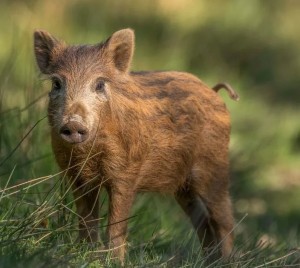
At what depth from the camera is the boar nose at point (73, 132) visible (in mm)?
6520

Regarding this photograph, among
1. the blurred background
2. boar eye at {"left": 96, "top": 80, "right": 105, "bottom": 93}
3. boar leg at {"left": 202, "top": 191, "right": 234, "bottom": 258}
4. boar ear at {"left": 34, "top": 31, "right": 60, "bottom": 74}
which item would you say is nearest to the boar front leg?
boar eye at {"left": 96, "top": 80, "right": 105, "bottom": 93}

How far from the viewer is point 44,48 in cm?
733

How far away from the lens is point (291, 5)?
1798cm

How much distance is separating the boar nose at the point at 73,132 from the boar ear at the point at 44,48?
2.64 ft

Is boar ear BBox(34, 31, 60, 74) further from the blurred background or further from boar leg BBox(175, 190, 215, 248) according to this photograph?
the blurred background

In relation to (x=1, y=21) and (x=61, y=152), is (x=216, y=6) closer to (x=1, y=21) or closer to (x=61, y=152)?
(x=1, y=21)

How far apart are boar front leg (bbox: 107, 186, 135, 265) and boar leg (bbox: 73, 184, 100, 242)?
0.30 ft

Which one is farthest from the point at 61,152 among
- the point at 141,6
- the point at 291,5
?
the point at 291,5

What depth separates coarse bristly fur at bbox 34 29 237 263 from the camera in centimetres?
686

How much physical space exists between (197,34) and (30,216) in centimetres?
1000

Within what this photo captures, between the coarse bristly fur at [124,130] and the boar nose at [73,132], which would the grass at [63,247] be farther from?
the boar nose at [73,132]

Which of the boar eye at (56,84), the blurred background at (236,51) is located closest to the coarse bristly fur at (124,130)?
the boar eye at (56,84)

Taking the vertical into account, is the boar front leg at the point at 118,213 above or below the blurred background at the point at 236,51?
above

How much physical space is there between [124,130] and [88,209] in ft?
1.80
